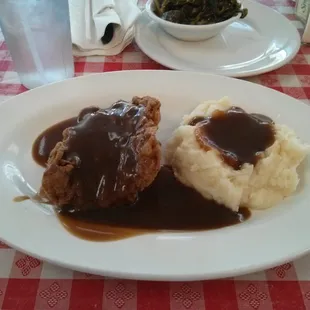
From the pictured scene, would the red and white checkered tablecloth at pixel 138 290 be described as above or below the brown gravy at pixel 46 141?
below

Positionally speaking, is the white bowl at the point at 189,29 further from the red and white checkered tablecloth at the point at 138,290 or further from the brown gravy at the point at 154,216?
the red and white checkered tablecloth at the point at 138,290

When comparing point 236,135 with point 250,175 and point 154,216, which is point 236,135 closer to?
point 250,175

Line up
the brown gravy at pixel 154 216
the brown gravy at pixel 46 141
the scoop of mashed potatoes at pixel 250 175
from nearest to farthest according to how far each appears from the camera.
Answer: the brown gravy at pixel 154 216
the scoop of mashed potatoes at pixel 250 175
the brown gravy at pixel 46 141

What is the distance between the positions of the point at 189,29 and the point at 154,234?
1.89 meters

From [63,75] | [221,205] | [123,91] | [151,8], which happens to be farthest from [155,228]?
[151,8]

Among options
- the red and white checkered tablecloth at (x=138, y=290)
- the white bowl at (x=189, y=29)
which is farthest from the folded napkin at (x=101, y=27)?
the red and white checkered tablecloth at (x=138, y=290)

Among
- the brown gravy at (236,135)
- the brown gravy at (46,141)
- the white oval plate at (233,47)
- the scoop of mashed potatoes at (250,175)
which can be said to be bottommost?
the white oval plate at (233,47)

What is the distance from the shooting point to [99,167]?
1800 millimetres

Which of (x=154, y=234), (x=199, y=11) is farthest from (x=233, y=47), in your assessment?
(x=154, y=234)

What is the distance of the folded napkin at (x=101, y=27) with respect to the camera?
314cm

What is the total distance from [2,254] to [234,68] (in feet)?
6.78

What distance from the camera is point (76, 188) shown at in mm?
1815

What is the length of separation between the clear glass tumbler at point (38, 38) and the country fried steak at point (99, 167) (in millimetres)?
1097

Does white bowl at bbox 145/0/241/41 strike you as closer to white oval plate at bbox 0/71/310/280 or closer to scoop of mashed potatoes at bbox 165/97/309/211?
white oval plate at bbox 0/71/310/280
